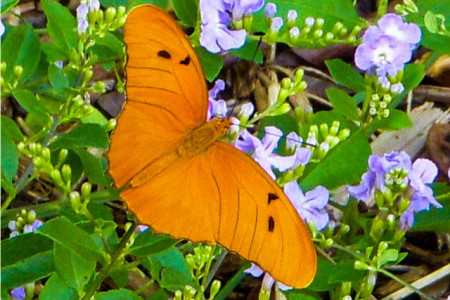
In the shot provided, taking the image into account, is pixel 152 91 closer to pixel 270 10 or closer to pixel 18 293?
pixel 270 10

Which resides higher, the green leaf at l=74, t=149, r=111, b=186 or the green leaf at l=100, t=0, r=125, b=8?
the green leaf at l=100, t=0, r=125, b=8

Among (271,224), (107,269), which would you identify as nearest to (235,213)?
(271,224)

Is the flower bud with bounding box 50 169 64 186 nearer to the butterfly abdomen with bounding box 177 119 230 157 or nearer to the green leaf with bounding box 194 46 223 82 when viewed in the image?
the butterfly abdomen with bounding box 177 119 230 157

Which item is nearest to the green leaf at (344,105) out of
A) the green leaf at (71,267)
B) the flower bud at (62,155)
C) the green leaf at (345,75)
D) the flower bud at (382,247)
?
the green leaf at (345,75)

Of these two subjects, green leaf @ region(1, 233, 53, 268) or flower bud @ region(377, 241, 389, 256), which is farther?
flower bud @ region(377, 241, 389, 256)

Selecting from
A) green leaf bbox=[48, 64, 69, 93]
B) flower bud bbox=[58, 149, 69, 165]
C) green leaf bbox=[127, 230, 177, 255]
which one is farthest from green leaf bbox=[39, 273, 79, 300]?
green leaf bbox=[48, 64, 69, 93]

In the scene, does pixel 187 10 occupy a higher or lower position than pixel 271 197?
higher

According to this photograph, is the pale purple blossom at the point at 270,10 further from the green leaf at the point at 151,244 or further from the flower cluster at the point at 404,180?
the green leaf at the point at 151,244
